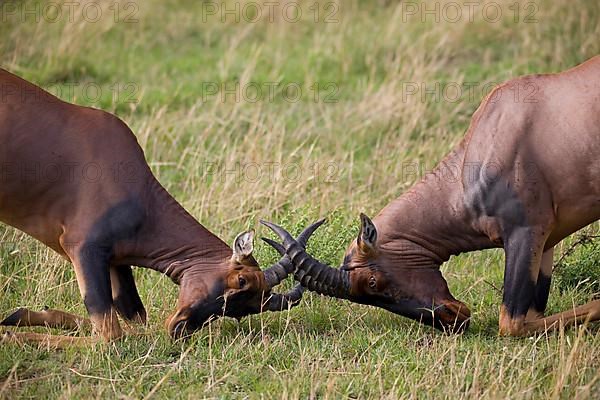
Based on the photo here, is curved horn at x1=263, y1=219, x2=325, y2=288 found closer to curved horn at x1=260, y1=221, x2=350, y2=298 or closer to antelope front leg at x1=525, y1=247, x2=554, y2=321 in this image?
curved horn at x1=260, y1=221, x2=350, y2=298

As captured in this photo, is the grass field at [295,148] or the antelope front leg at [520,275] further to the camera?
the antelope front leg at [520,275]

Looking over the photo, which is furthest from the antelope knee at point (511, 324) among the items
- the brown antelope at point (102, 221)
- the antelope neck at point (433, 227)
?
the brown antelope at point (102, 221)

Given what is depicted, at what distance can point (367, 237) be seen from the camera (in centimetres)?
802

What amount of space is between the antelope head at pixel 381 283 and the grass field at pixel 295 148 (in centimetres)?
17

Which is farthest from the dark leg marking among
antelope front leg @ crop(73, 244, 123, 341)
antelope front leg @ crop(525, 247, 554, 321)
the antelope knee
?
antelope front leg @ crop(525, 247, 554, 321)

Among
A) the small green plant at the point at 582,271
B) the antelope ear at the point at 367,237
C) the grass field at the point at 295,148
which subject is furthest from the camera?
the small green plant at the point at 582,271

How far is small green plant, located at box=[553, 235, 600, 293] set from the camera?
28.9 feet

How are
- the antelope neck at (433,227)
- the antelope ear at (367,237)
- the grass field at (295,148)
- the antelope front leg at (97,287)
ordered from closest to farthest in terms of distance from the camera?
the grass field at (295,148), the antelope front leg at (97,287), the antelope ear at (367,237), the antelope neck at (433,227)

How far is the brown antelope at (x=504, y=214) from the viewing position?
7.88 m

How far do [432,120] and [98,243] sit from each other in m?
5.19

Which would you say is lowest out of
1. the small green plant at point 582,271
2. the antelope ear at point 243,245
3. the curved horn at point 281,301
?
the curved horn at point 281,301

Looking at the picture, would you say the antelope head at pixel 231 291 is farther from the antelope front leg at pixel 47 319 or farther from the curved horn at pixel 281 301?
the antelope front leg at pixel 47 319

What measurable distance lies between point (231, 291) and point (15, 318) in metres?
1.46

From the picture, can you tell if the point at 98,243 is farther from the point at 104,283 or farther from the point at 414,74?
the point at 414,74
